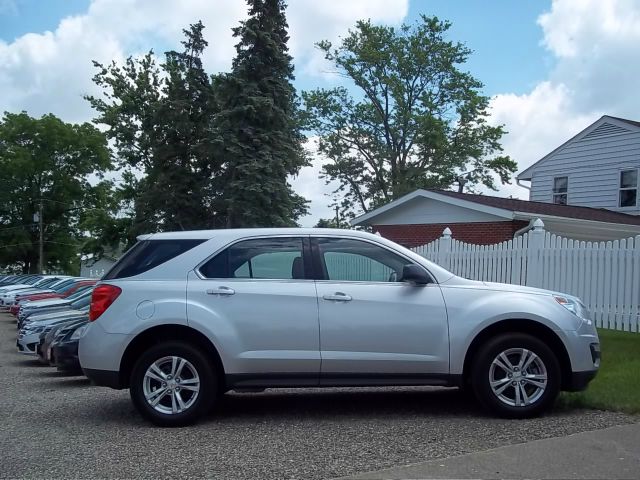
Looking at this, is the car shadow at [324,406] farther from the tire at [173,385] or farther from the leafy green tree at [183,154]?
the leafy green tree at [183,154]

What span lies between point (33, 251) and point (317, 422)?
59377mm

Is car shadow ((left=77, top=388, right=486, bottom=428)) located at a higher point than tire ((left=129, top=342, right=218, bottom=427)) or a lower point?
lower

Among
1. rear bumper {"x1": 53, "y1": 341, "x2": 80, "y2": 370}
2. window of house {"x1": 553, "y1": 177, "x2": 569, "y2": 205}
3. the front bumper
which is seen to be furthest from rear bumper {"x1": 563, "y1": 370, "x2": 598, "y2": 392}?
window of house {"x1": 553, "y1": 177, "x2": 569, "y2": 205}

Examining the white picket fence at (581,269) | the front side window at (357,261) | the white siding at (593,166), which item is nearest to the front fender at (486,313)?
the front side window at (357,261)

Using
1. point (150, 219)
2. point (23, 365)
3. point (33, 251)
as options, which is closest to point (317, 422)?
point (23, 365)

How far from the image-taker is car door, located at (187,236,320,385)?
20.6 feet

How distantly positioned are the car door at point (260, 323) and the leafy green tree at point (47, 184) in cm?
5350

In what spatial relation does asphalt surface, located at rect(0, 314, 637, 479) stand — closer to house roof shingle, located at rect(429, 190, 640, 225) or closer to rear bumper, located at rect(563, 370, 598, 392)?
rear bumper, located at rect(563, 370, 598, 392)

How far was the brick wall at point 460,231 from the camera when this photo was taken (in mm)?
18453

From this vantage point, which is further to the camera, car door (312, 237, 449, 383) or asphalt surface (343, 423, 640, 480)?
car door (312, 237, 449, 383)

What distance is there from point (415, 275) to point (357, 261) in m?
0.65

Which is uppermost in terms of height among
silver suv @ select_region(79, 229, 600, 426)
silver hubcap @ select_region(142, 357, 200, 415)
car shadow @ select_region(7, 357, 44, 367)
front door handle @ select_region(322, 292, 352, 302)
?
front door handle @ select_region(322, 292, 352, 302)

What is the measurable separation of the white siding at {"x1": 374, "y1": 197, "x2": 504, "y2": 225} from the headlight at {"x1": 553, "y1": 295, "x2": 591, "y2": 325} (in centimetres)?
1189

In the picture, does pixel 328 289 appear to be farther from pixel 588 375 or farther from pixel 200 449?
pixel 588 375
